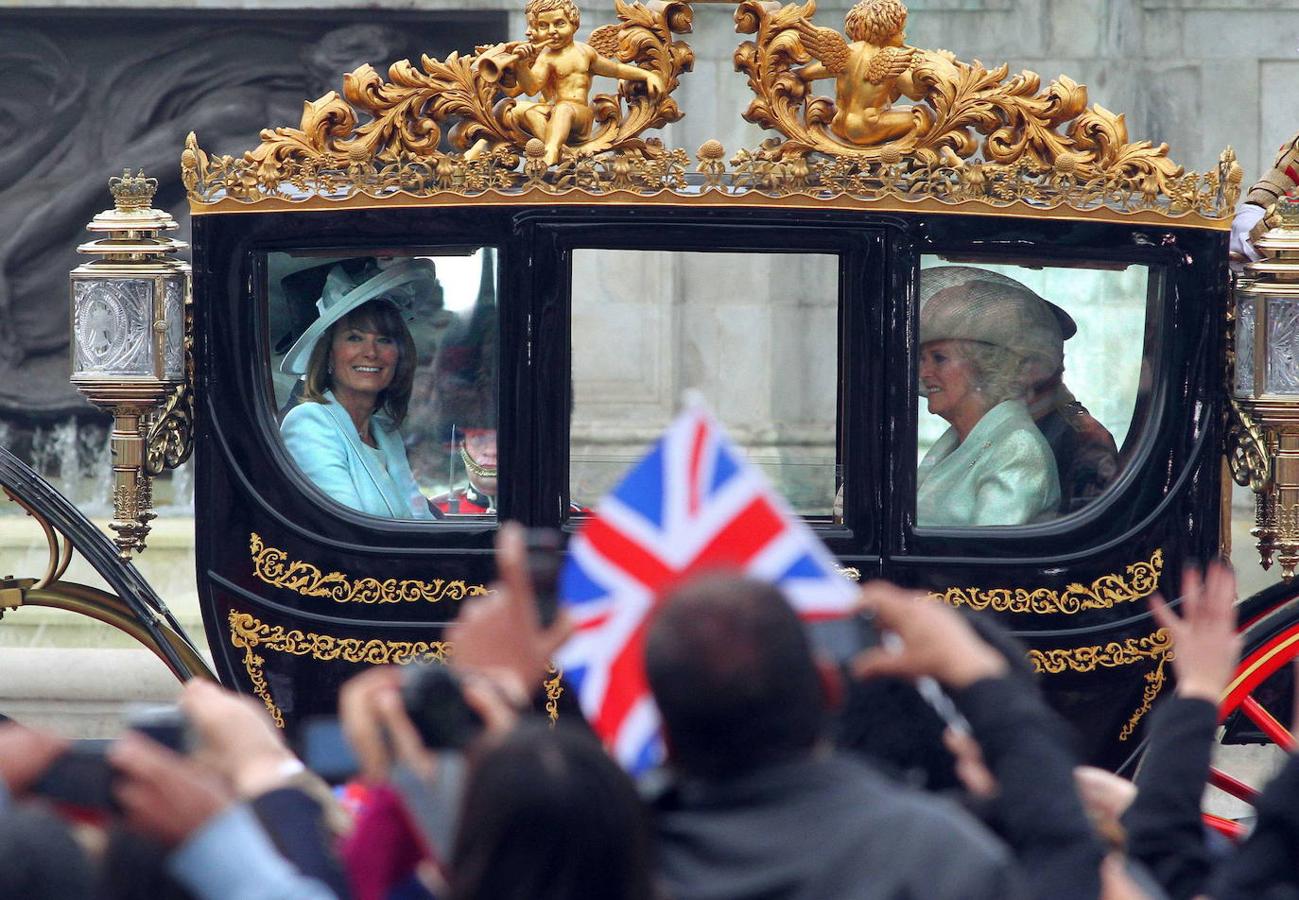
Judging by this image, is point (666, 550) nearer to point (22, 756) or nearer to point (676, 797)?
point (676, 797)

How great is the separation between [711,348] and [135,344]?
11.9 feet

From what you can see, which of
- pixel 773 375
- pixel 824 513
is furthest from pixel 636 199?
pixel 773 375

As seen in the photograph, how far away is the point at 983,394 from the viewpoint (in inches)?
171

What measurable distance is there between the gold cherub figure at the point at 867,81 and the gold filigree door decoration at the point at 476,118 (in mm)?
287

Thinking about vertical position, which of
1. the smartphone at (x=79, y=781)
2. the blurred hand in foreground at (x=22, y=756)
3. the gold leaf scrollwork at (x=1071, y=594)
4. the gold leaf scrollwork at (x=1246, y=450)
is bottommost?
the gold leaf scrollwork at (x=1071, y=594)

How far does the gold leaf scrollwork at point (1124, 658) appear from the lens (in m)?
4.32

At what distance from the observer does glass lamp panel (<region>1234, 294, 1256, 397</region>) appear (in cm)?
427

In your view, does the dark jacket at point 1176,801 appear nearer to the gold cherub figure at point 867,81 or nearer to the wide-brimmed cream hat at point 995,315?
the wide-brimmed cream hat at point 995,315

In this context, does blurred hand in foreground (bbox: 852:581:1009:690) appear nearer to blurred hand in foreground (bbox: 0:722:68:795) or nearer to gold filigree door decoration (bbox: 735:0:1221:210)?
blurred hand in foreground (bbox: 0:722:68:795)

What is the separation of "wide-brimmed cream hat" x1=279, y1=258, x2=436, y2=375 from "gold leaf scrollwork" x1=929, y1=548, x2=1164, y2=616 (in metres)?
1.25

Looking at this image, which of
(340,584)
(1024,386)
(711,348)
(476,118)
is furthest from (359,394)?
(711,348)

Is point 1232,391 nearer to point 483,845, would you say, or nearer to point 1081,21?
point 483,845

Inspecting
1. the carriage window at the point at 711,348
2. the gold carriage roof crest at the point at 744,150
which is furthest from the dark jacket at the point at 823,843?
the carriage window at the point at 711,348

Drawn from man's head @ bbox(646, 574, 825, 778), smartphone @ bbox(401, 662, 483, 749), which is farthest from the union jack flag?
man's head @ bbox(646, 574, 825, 778)
